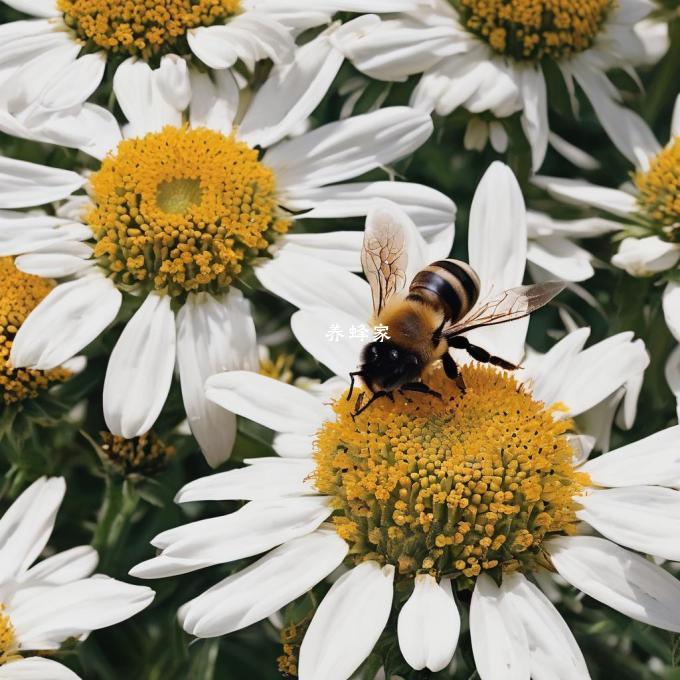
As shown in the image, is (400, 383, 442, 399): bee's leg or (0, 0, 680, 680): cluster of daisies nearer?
(0, 0, 680, 680): cluster of daisies

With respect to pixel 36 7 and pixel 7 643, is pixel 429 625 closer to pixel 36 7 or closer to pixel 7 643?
pixel 7 643

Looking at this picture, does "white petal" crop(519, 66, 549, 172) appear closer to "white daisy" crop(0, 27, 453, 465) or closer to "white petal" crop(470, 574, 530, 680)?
"white daisy" crop(0, 27, 453, 465)

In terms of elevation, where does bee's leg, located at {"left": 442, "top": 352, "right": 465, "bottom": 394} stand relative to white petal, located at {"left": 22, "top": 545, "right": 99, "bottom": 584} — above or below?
above

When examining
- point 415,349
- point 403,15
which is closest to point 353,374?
point 415,349

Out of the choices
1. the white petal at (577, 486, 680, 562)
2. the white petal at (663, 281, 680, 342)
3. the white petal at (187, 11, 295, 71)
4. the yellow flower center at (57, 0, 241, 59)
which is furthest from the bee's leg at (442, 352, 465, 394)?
the yellow flower center at (57, 0, 241, 59)

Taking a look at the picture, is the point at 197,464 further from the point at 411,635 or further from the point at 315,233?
the point at 411,635

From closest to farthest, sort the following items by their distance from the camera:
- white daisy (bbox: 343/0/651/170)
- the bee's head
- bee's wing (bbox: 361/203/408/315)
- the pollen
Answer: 1. the bee's head
2. bee's wing (bbox: 361/203/408/315)
3. the pollen
4. white daisy (bbox: 343/0/651/170)

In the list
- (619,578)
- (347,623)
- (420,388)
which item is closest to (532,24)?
(420,388)
